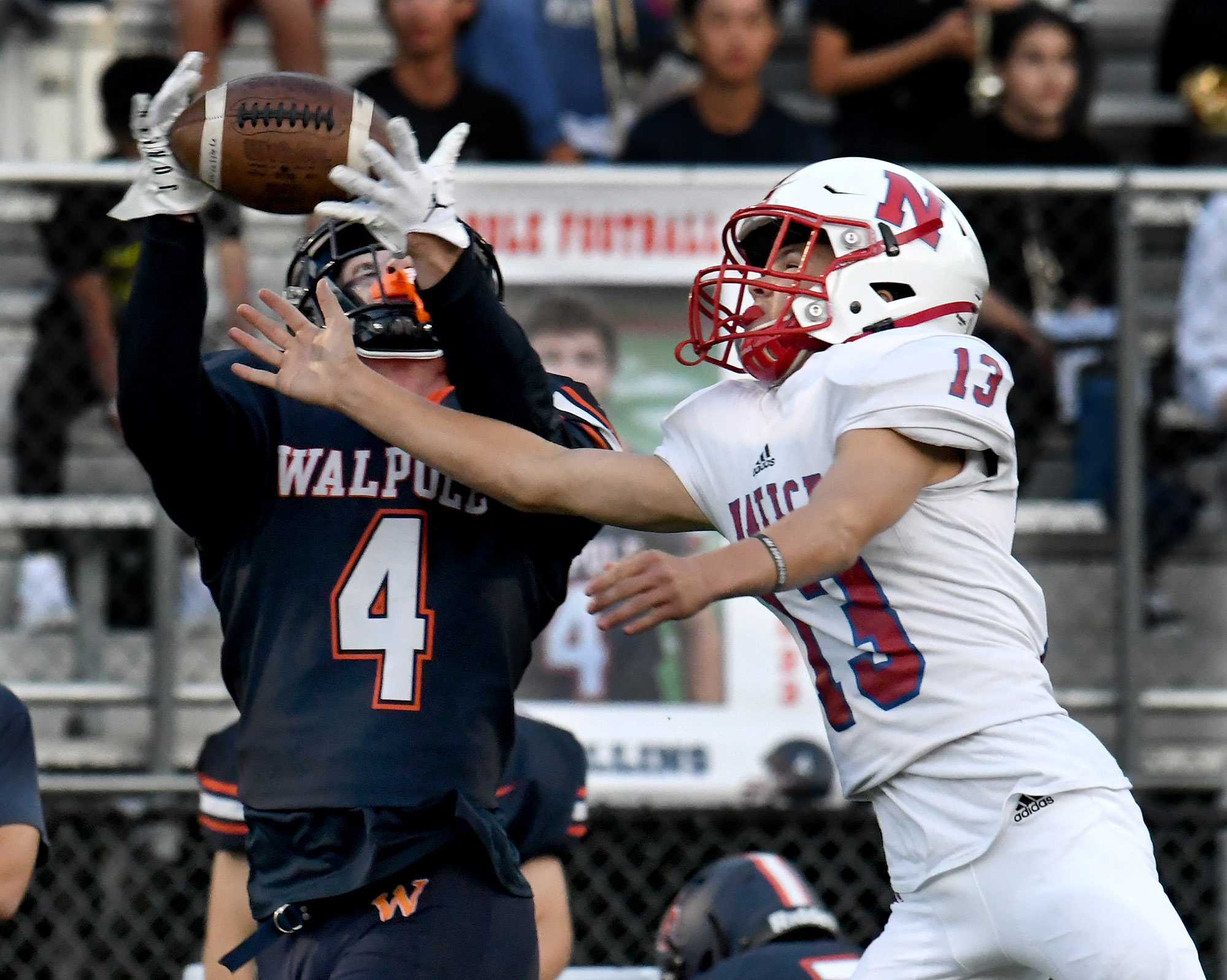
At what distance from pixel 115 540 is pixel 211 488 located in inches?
110

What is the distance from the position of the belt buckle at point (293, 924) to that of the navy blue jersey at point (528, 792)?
3.09ft

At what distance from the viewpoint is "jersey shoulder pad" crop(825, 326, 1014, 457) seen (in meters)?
2.50

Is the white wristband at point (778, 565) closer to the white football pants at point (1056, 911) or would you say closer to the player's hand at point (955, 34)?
the white football pants at point (1056, 911)

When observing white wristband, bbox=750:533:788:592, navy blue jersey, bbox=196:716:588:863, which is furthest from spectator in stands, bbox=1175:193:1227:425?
white wristband, bbox=750:533:788:592

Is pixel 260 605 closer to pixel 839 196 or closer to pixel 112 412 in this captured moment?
pixel 839 196

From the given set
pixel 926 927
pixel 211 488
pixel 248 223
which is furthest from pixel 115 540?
pixel 926 927

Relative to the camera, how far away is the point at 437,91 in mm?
5918

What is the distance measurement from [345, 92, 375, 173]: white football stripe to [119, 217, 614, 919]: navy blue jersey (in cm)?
23

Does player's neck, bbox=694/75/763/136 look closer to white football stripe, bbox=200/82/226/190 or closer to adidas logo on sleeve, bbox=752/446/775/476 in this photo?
adidas logo on sleeve, bbox=752/446/775/476

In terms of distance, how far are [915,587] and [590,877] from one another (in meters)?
2.64

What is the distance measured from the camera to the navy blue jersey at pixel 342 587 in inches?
98.2

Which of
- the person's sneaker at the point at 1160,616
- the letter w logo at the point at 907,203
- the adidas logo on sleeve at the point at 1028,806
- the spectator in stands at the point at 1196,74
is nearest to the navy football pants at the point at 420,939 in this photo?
the adidas logo on sleeve at the point at 1028,806

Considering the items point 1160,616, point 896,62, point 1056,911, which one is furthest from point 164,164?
point 896,62

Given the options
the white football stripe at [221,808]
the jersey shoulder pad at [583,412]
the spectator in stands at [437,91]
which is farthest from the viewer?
the spectator in stands at [437,91]
